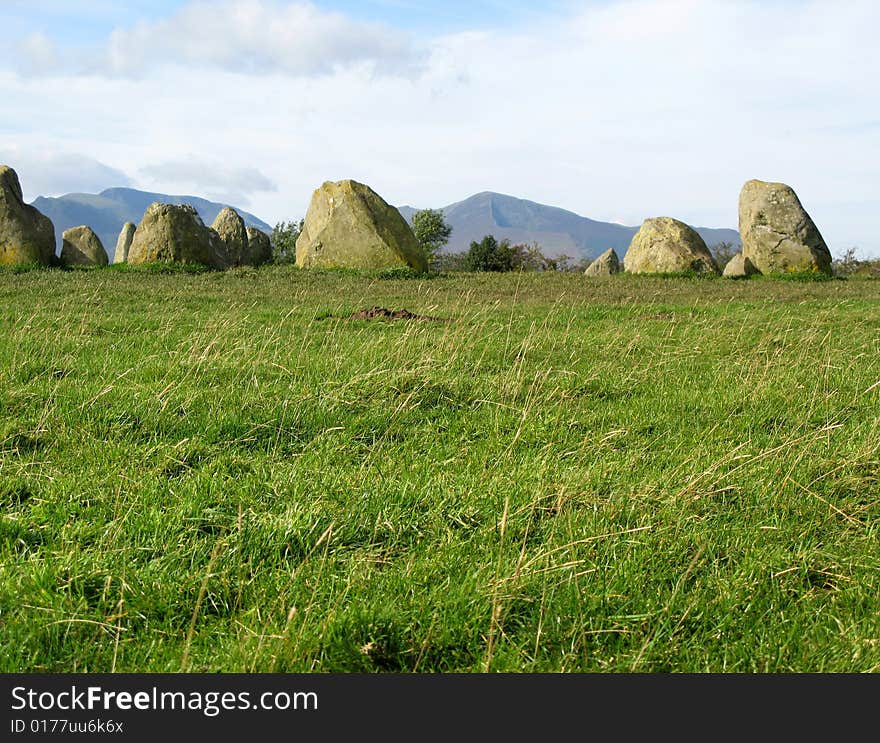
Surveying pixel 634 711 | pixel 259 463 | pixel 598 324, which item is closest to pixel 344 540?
pixel 259 463

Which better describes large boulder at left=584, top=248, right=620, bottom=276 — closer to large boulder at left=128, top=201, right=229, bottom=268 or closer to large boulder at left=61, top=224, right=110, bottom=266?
large boulder at left=128, top=201, right=229, bottom=268

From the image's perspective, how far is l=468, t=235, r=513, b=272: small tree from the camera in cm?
3847

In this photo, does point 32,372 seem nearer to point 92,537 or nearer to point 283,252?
point 92,537

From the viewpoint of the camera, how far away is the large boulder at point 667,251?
1072 inches

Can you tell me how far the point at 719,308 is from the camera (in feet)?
49.6

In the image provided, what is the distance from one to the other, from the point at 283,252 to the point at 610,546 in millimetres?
62651

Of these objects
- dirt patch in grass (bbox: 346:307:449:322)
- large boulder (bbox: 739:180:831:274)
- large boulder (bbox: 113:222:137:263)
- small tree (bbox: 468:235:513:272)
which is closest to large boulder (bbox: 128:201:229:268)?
dirt patch in grass (bbox: 346:307:449:322)

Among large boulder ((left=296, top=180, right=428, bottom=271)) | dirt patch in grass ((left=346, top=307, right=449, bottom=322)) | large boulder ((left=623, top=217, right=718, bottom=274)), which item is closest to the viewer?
dirt patch in grass ((left=346, top=307, right=449, bottom=322))

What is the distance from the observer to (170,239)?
23562 mm

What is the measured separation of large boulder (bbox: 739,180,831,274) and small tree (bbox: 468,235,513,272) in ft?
42.2

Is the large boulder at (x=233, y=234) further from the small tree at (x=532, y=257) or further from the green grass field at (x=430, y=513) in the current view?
the green grass field at (x=430, y=513)

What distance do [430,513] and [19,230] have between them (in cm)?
2248

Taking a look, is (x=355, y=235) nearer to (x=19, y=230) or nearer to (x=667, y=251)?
(x=19, y=230)

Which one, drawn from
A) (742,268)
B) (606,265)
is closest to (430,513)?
(742,268)
